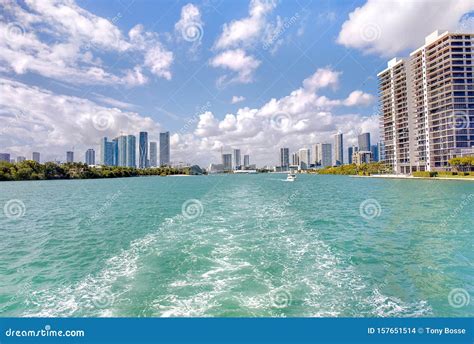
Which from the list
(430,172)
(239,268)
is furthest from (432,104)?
(239,268)

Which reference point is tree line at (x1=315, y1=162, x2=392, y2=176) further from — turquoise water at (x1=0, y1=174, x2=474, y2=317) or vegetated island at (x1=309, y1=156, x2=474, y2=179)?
turquoise water at (x1=0, y1=174, x2=474, y2=317)

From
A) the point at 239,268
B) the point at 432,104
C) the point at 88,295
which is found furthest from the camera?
the point at 432,104

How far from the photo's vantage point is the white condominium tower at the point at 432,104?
96.4 metres

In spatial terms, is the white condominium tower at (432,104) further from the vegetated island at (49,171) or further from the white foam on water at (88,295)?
the vegetated island at (49,171)

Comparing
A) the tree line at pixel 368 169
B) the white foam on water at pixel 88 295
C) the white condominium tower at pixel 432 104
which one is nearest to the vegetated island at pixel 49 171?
the white foam on water at pixel 88 295

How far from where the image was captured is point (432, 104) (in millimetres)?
106250

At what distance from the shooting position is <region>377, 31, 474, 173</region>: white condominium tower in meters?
96.4

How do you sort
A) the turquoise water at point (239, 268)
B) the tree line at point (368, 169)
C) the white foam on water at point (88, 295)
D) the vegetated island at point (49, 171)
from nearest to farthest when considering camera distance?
the white foam on water at point (88, 295) → the turquoise water at point (239, 268) → the vegetated island at point (49, 171) → the tree line at point (368, 169)

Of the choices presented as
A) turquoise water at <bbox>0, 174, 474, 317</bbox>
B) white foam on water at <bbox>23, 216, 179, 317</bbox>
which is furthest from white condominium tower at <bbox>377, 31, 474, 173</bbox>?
white foam on water at <bbox>23, 216, 179, 317</bbox>

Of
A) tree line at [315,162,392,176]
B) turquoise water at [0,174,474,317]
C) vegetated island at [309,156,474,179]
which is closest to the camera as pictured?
turquoise water at [0,174,474,317]

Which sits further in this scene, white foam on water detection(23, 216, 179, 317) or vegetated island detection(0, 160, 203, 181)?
vegetated island detection(0, 160, 203, 181)

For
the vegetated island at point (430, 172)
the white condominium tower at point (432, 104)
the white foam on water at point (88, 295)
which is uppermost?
the white condominium tower at point (432, 104)

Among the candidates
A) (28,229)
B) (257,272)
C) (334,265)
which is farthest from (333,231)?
(28,229)

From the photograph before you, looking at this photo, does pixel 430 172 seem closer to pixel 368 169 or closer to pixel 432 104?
pixel 432 104
